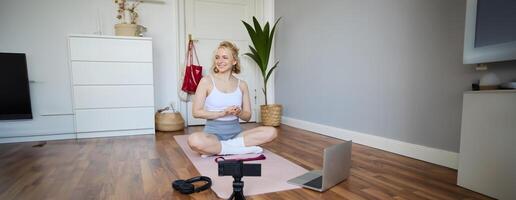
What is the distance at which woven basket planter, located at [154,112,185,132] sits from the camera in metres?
3.35

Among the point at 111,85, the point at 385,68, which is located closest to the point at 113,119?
the point at 111,85

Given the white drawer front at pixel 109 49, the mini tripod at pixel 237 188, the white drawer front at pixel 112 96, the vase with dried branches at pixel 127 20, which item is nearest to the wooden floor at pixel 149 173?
the mini tripod at pixel 237 188

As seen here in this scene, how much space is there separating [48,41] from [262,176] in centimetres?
293

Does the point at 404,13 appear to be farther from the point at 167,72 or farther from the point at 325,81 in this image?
the point at 167,72

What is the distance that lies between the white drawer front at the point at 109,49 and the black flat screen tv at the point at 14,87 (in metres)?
0.52

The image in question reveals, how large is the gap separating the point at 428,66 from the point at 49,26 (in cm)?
367

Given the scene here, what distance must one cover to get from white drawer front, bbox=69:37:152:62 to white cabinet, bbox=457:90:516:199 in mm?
2890

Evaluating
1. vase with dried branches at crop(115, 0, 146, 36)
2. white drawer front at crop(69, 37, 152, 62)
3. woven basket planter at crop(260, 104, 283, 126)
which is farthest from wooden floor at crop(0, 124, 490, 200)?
vase with dried branches at crop(115, 0, 146, 36)

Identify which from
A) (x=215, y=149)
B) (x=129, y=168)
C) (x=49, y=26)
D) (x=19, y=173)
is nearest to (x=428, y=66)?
(x=215, y=149)

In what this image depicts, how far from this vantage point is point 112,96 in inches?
121

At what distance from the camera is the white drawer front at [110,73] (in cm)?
293

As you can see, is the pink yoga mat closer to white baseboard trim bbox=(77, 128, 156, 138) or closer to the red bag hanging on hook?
white baseboard trim bbox=(77, 128, 156, 138)

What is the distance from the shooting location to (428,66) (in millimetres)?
1987

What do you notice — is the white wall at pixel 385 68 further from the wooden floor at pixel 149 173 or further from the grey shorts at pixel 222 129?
the grey shorts at pixel 222 129
